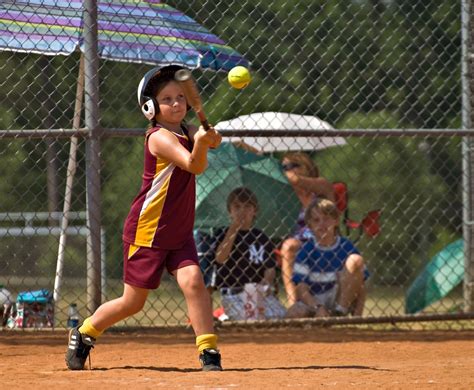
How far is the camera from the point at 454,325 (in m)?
8.36

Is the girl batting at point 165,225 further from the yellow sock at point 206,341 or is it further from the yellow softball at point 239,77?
the yellow softball at point 239,77

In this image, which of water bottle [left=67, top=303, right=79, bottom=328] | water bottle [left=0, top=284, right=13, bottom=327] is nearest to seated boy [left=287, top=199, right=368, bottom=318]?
water bottle [left=67, top=303, right=79, bottom=328]

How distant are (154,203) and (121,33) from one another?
2467mm

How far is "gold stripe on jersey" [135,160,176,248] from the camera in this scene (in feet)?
17.3

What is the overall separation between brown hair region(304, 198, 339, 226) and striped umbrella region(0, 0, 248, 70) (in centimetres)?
123

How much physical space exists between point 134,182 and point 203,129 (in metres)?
7.13

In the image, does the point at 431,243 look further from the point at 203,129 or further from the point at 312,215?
the point at 203,129

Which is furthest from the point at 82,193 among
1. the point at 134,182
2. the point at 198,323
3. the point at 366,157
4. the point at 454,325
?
the point at 198,323

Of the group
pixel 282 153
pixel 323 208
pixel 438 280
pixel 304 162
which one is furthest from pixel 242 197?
pixel 282 153

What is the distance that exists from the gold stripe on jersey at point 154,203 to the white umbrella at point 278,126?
3294 millimetres

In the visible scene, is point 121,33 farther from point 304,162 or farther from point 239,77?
point 239,77

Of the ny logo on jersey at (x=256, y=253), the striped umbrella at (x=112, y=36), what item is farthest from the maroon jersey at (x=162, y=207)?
the ny logo on jersey at (x=256, y=253)

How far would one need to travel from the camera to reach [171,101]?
5.34m

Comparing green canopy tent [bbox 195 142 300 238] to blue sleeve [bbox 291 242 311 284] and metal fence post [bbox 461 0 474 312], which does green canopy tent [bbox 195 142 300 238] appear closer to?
blue sleeve [bbox 291 242 311 284]
